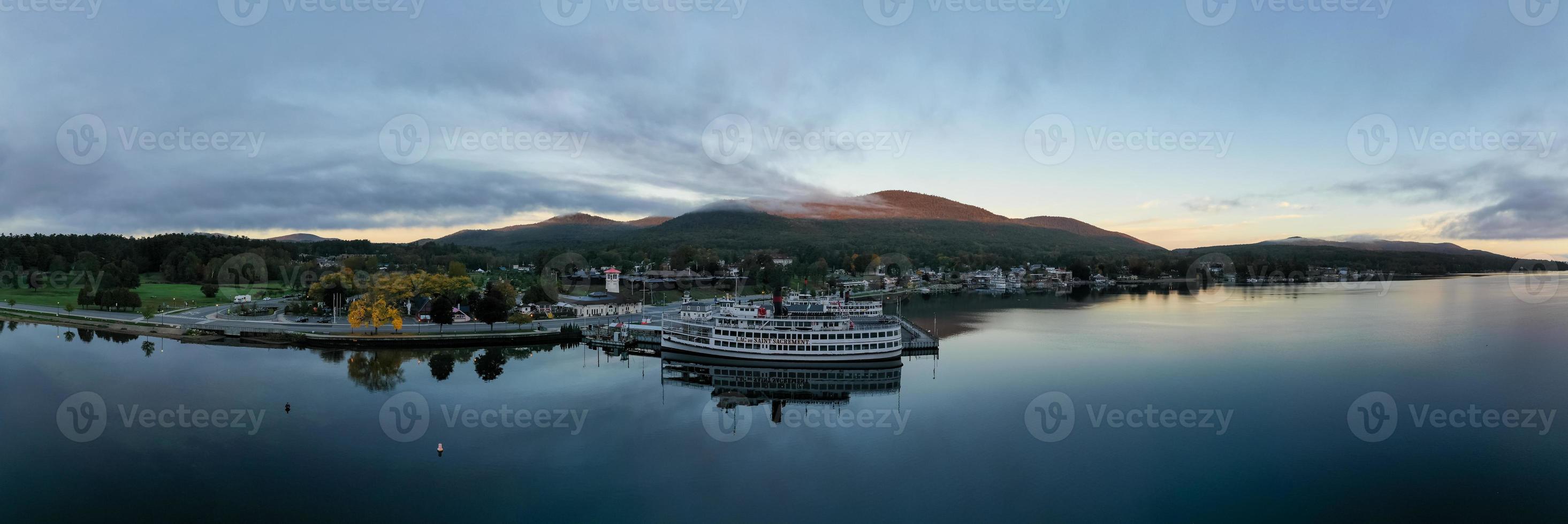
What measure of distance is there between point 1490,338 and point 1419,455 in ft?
117

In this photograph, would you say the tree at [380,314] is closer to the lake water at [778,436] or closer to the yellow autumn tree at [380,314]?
the yellow autumn tree at [380,314]

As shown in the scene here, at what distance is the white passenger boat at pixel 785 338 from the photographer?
3491 centimetres

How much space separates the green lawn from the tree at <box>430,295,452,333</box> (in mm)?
24058

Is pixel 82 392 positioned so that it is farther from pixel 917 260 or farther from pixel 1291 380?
pixel 917 260

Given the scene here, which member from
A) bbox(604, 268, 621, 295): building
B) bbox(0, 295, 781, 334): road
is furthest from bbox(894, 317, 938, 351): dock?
bbox(604, 268, 621, 295): building

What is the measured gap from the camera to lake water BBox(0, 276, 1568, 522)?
1786cm

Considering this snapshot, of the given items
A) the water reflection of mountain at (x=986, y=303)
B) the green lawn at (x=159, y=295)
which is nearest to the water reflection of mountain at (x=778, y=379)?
the water reflection of mountain at (x=986, y=303)

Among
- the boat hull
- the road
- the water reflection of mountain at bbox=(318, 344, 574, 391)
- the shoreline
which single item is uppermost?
the road

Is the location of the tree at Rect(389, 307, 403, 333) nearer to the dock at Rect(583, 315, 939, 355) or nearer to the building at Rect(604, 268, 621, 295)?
the dock at Rect(583, 315, 939, 355)

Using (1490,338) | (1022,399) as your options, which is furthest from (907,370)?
(1490,338)

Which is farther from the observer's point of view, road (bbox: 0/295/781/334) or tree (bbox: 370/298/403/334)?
road (bbox: 0/295/781/334)

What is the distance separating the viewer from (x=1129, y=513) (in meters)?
17.6

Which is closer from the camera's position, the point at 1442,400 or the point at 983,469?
the point at 983,469

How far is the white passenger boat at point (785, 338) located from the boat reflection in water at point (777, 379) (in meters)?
0.38
